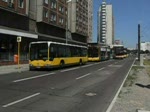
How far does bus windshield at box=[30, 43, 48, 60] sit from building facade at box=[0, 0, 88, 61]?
6.66 metres


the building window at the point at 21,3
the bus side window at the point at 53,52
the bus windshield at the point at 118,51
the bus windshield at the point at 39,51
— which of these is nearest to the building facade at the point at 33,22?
the building window at the point at 21,3

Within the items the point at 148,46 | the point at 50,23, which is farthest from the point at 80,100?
the point at 148,46

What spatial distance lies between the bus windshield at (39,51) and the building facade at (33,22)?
6658mm

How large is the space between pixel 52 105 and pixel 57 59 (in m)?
21.5

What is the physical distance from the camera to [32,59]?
102ft

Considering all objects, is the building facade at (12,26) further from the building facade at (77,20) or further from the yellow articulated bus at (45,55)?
the building facade at (77,20)

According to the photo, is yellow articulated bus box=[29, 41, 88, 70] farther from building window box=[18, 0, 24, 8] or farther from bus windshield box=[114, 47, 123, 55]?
bus windshield box=[114, 47, 123, 55]

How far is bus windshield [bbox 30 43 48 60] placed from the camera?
30.6 metres

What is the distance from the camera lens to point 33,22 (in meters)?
52.3

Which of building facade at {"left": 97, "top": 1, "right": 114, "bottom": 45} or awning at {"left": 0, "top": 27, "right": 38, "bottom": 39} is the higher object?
building facade at {"left": 97, "top": 1, "right": 114, "bottom": 45}

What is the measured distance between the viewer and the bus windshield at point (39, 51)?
30638 mm

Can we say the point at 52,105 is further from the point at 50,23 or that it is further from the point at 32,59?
the point at 50,23

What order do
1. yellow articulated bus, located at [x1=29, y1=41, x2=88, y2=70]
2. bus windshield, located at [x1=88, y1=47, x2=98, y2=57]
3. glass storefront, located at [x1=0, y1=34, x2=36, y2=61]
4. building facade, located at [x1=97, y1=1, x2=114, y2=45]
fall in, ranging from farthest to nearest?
1. building facade, located at [x1=97, y1=1, x2=114, y2=45]
2. bus windshield, located at [x1=88, y1=47, x2=98, y2=57]
3. glass storefront, located at [x1=0, y1=34, x2=36, y2=61]
4. yellow articulated bus, located at [x1=29, y1=41, x2=88, y2=70]

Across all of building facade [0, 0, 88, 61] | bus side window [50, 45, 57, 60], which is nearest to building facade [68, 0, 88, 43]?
building facade [0, 0, 88, 61]
